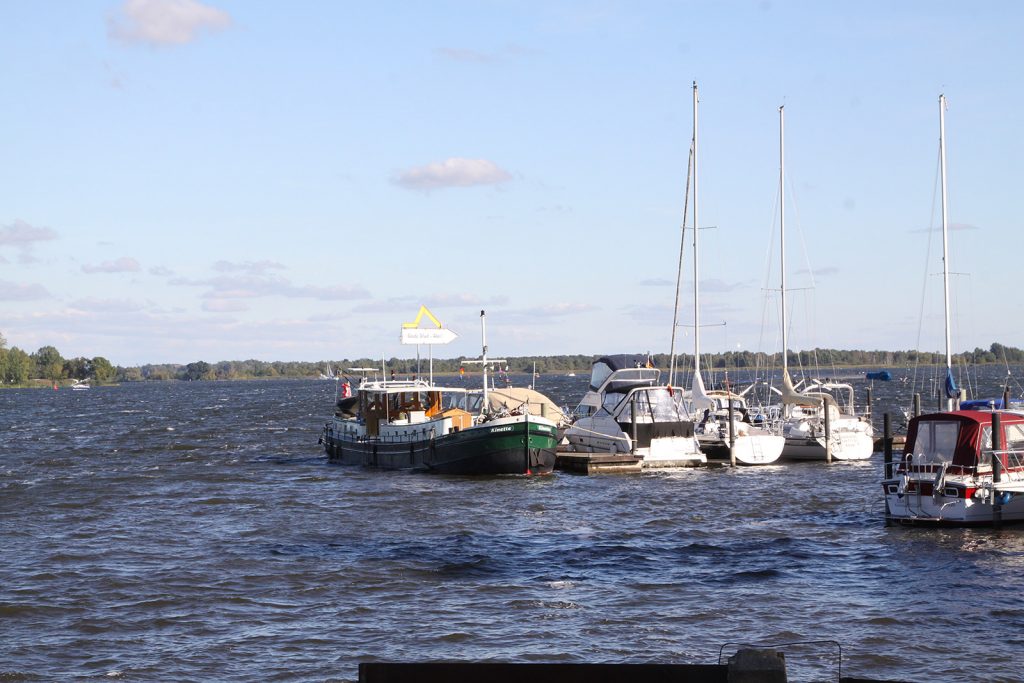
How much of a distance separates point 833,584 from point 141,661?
40.2ft

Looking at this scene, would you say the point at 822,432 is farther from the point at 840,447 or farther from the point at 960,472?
the point at 960,472

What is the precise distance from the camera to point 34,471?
50.4 metres

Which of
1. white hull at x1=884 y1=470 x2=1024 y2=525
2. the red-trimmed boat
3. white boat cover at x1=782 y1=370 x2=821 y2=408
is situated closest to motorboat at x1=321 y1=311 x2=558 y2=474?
white boat cover at x1=782 y1=370 x2=821 y2=408

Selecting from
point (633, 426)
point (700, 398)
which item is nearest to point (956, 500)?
point (633, 426)

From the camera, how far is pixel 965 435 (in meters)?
29.1

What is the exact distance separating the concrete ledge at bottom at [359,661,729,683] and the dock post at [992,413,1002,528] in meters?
20.6

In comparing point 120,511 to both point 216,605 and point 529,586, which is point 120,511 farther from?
point 529,586

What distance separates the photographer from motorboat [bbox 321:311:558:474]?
4206 centimetres

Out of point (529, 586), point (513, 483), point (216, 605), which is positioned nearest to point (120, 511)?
point (513, 483)

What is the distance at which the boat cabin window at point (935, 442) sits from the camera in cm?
2931

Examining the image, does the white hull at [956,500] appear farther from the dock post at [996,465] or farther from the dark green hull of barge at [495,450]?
the dark green hull of barge at [495,450]

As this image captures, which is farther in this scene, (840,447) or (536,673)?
(840,447)

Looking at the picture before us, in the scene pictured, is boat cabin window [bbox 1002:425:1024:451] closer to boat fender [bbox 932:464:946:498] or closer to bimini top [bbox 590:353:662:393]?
boat fender [bbox 932:464:946:498]

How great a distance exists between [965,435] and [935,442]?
82 centimetres
